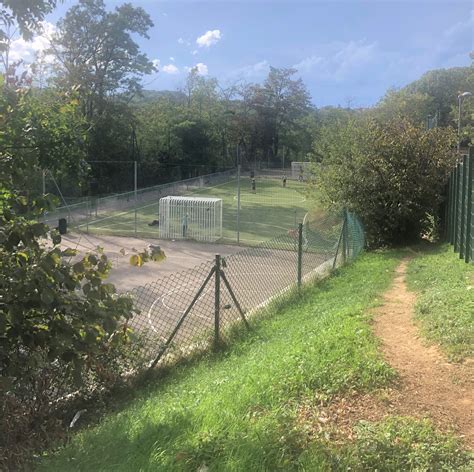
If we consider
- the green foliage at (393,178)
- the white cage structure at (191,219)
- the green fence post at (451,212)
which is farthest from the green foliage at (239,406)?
the white cage structure at (191,219)

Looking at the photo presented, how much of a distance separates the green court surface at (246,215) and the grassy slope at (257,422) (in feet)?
52.6

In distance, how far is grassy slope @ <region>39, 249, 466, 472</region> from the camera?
2.85 metres

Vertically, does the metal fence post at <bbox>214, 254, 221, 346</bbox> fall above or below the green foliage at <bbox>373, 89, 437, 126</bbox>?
below

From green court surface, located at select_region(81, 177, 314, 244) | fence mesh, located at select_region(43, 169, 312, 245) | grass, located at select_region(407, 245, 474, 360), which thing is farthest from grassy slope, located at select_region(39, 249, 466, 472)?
green court surface, located at select_region(81, 177, 314, 244)

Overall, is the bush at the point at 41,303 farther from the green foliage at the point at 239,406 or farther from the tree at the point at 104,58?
the tree at the point at 104,58

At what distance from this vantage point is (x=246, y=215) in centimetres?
3120

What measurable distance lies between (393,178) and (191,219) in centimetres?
942

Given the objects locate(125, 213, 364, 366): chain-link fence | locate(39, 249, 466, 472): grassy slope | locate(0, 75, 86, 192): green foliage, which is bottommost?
locate(125, 213, 364, 366): chain-link fence

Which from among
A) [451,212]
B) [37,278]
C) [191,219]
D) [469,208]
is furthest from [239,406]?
[191,219]

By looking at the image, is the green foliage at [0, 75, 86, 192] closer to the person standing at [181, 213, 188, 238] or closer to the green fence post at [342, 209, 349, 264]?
the green fence post at [342, 209, 349, 264]

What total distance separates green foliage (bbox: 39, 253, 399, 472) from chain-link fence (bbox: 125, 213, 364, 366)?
1.58 feet

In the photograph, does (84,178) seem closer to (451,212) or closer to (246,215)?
(451,212)

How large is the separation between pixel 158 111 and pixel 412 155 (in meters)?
44.3

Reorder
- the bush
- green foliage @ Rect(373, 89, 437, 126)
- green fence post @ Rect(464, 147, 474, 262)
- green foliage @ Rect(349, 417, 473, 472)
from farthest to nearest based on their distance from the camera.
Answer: green foliage @ Rect(373, 89, 437, 126) < green fence post @ Rect(464, 147, 474, 262) < the bush < green foliage @ Rect(349, 417, 473, 472)
